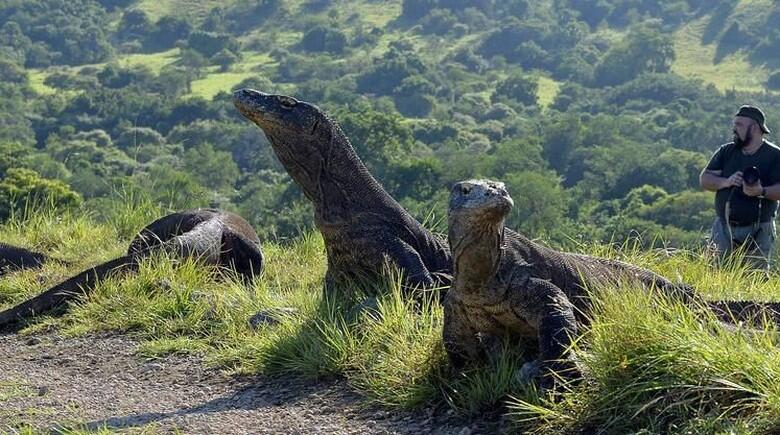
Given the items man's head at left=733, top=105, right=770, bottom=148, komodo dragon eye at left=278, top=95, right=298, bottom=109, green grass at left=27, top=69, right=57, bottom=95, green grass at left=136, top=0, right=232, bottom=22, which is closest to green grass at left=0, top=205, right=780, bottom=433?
komodo dragon eye at left=278, top=95, right=298, bottom=109

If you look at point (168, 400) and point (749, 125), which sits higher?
point (168, 400)

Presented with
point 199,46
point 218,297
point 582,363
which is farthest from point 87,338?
point 199,46

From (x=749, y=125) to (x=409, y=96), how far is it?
264ft

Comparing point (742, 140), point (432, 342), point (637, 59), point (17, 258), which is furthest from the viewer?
point (637, 59)

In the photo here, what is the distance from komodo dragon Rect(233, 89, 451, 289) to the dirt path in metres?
1.06

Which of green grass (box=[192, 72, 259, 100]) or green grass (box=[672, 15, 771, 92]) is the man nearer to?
green grass (box=[192, 72, 259, 100])

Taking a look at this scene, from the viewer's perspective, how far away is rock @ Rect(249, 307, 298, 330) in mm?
6273

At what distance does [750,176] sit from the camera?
8406mm

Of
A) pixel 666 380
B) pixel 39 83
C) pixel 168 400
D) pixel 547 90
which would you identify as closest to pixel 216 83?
pixel 39 83

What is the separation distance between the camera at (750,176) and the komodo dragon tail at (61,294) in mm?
4106

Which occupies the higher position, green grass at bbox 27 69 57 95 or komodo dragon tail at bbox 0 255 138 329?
komodo dragon tail at bbox 0 255 138 329

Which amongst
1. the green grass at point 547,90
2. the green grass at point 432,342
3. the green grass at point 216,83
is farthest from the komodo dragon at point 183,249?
the green grass at point 547,90

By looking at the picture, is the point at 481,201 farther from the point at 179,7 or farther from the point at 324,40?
the point at 179,7

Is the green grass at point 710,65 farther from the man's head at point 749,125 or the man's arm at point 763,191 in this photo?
the man's arm at point 763,191
